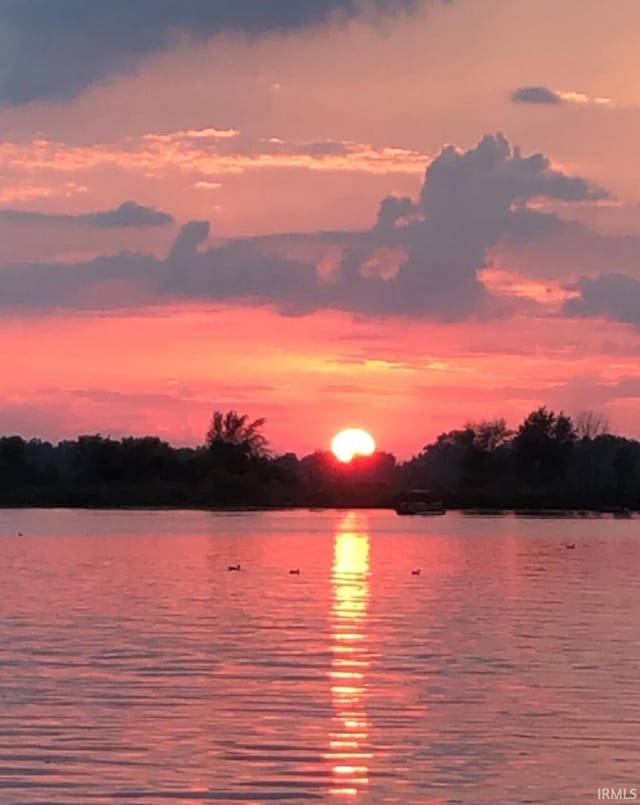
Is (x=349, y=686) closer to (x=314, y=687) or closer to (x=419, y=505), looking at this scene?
(x=314, y=687)

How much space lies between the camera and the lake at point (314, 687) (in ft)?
70.4

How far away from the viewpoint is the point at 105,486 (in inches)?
7249

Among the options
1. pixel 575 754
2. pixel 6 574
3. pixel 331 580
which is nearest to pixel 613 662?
pixel 575 754

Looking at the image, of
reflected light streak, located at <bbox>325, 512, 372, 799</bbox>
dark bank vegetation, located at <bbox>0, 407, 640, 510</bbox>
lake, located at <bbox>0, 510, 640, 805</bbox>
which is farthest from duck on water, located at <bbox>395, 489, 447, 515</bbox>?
reflected light streak, located at <bbox>325, 512, 372, 799</bbox>

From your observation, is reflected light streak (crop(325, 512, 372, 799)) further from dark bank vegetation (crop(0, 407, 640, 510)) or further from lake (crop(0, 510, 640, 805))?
dark bank vegetation (crop(0, 407, 640, 510))

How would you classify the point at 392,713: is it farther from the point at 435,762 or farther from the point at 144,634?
the point at 144,634

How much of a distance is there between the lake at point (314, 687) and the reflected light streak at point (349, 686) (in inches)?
2.4

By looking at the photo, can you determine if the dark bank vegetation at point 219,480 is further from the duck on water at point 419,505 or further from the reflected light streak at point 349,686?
the reflected light streak at point 349,686

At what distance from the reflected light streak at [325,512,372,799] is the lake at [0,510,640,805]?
6cm

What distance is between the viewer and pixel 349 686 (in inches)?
1168

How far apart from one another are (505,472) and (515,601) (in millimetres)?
148844

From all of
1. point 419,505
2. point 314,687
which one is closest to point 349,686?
point 314,687

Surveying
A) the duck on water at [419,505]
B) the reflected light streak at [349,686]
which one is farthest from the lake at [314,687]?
the duck on water at [419,505]

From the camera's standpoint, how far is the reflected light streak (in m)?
21.9
